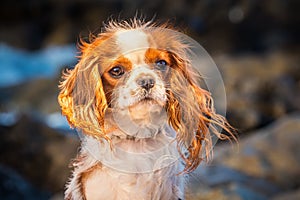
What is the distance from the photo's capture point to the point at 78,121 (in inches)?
35.6

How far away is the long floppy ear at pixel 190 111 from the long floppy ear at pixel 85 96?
0.36 ft

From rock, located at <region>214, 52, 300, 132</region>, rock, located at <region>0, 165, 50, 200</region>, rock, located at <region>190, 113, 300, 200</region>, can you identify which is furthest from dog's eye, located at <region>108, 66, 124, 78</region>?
rock, located at <region>214, 52, 300, 132</region>

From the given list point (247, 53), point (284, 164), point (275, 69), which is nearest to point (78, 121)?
point (284, 164)

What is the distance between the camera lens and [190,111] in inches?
36.8

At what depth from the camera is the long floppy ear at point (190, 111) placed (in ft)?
3.08

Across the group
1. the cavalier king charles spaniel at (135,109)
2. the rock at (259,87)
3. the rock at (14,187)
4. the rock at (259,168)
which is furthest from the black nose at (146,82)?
the rock at (259,87)

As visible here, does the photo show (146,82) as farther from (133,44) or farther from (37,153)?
(37,153)

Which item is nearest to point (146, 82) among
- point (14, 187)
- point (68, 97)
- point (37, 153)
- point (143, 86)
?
point (143, 86)

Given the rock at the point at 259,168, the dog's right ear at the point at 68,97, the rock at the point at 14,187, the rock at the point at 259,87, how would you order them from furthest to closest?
the rock at the point at 259,87, the rock at the point at 259,168, the rock at the point at 14,187, the dog's right ear at the point at 68,97

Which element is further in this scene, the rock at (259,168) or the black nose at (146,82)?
the rock at (259,168)

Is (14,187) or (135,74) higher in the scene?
(135,74)

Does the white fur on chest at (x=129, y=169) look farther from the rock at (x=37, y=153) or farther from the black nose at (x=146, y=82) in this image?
the rock at (x=37, y=153)

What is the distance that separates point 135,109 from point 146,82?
5cm

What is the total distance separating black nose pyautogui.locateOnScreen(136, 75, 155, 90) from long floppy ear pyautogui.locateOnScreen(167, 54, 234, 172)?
38mm
